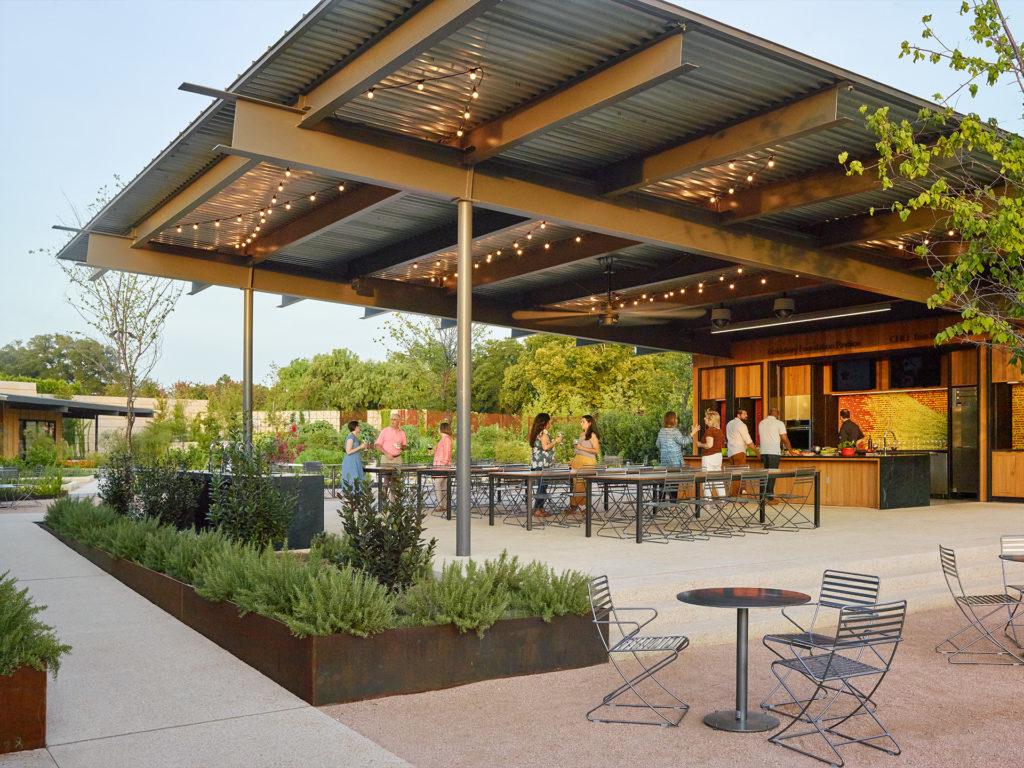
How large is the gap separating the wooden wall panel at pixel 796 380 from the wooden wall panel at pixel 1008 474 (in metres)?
3.54

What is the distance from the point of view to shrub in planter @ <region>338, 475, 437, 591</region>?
241 inches

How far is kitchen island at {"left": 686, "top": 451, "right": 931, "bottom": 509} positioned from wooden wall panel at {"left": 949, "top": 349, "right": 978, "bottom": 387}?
1.49 meters

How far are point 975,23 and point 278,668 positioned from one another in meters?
5.84

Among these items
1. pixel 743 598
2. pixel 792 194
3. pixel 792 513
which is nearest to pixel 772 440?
pixel 792 513

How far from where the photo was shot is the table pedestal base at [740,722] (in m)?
4.49

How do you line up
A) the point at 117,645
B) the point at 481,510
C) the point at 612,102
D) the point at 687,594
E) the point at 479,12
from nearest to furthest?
1. the point at 687,594
2. the point at 479,12
3. the point at 117,645
4. the point at 612,102
5. the point at 481,510

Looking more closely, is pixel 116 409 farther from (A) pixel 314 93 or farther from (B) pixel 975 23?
(B) pixel 975 23

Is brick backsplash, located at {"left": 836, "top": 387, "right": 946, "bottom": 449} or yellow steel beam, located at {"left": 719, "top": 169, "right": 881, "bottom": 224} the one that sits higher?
yellow steel beam, located at {"left": 719, "top": 169, "right": 881, "bottom": 224}

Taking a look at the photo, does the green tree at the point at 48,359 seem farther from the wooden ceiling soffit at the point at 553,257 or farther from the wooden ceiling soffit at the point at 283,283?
the wooden ceiling soffit at the point at 553,257

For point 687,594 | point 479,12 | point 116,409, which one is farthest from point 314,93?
point 116,409

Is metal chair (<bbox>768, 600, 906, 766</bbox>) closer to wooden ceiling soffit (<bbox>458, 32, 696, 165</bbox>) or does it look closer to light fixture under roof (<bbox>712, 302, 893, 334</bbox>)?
wooden ceiling soffit (<bbox>458, 32, 696, 165</bbox>)

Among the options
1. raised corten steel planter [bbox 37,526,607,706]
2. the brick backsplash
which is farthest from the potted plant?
the brick backsplash

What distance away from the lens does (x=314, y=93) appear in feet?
24.1

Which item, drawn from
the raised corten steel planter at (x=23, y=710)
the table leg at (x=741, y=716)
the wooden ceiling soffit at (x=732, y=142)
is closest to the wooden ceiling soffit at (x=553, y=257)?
the wooden ceiling soffit at (x=732, y=142)
